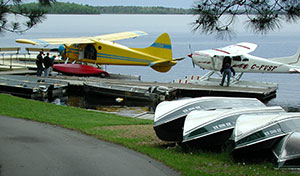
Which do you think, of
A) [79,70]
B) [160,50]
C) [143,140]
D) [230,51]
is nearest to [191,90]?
[230,51]

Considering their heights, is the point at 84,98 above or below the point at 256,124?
below

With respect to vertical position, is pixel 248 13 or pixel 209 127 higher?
pixel 248 13

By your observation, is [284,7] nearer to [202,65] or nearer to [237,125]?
[237,125]

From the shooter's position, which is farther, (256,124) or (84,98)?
(84,98)

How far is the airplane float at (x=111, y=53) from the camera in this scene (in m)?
30.0

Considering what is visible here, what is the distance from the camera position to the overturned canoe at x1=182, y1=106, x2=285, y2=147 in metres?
9.60

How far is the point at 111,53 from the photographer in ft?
101

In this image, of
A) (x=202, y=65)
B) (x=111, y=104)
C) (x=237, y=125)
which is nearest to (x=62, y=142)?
(x=237, y=125)

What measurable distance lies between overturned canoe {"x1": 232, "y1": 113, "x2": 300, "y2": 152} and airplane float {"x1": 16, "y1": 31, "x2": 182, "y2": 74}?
20.5 meters

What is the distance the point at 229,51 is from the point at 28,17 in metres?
17.2

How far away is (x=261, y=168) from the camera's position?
851cm

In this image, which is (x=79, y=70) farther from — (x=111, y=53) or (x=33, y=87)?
(x=33, y=87)

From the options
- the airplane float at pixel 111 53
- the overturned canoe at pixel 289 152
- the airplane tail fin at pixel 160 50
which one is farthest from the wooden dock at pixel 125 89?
the overturned canoe at pixel 289 152

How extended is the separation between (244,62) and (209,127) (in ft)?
61.9
